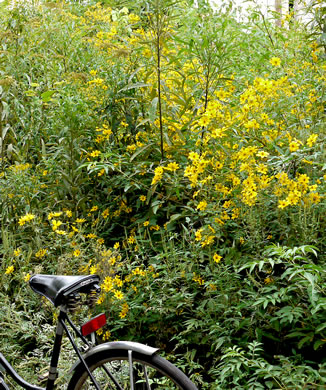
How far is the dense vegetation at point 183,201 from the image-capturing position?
255 centimetres

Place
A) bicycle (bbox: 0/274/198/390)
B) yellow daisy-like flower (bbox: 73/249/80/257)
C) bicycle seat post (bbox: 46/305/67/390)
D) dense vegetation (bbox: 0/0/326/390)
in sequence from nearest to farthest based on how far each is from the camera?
bicycle (bbox: 0/274/198/390), bicycle seat post (bbox: 46/305/67/390), dense vegetation (bbox: 0/0/326/390), yellow daisy-like flower (bbox: 73/249/80/257)

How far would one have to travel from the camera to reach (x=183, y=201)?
3.49 metres

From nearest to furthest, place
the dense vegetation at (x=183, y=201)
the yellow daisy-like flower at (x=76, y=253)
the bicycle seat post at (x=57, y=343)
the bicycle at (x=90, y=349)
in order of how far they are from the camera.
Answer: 1. the bicycle at (x=90, y=349)
2. the bicycle seat post at (x=57, y=343)
3. the dense vegetation at (x=183, y=201)
4. the yellow daisy-like flower at (x=76, y=253)

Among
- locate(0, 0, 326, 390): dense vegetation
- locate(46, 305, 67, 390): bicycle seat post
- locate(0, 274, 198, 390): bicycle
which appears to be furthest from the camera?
locate(0, 0, 326, 390): dense vegetation

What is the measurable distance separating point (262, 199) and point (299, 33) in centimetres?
181

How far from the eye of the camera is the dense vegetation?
2.55 metres

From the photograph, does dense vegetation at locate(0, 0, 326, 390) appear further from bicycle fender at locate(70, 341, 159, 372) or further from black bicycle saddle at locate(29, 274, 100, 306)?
black bicycle saddle at locate(29, 274, 100, 306)

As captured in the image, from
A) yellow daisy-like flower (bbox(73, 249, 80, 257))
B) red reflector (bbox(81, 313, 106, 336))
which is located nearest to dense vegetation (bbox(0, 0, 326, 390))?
yellow daisy-like flower (bbox(73, 249, 80, 257))

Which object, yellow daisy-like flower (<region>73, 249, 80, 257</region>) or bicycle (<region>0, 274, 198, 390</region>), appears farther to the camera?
yellow daisy-like flower (<region>73, 249, 80, 257</region>)

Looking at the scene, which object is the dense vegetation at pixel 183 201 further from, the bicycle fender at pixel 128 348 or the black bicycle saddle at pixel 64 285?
the black bicycle saddle at pixel 64 285

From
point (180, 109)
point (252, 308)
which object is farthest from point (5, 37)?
point (252, 308)

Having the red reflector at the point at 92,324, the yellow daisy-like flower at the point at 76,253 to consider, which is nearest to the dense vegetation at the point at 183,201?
the yellow daisy-like flower at the point at 76,253

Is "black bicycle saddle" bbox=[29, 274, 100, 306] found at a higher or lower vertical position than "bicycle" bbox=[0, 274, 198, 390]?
higher

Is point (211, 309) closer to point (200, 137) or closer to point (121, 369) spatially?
point (121, 369)
